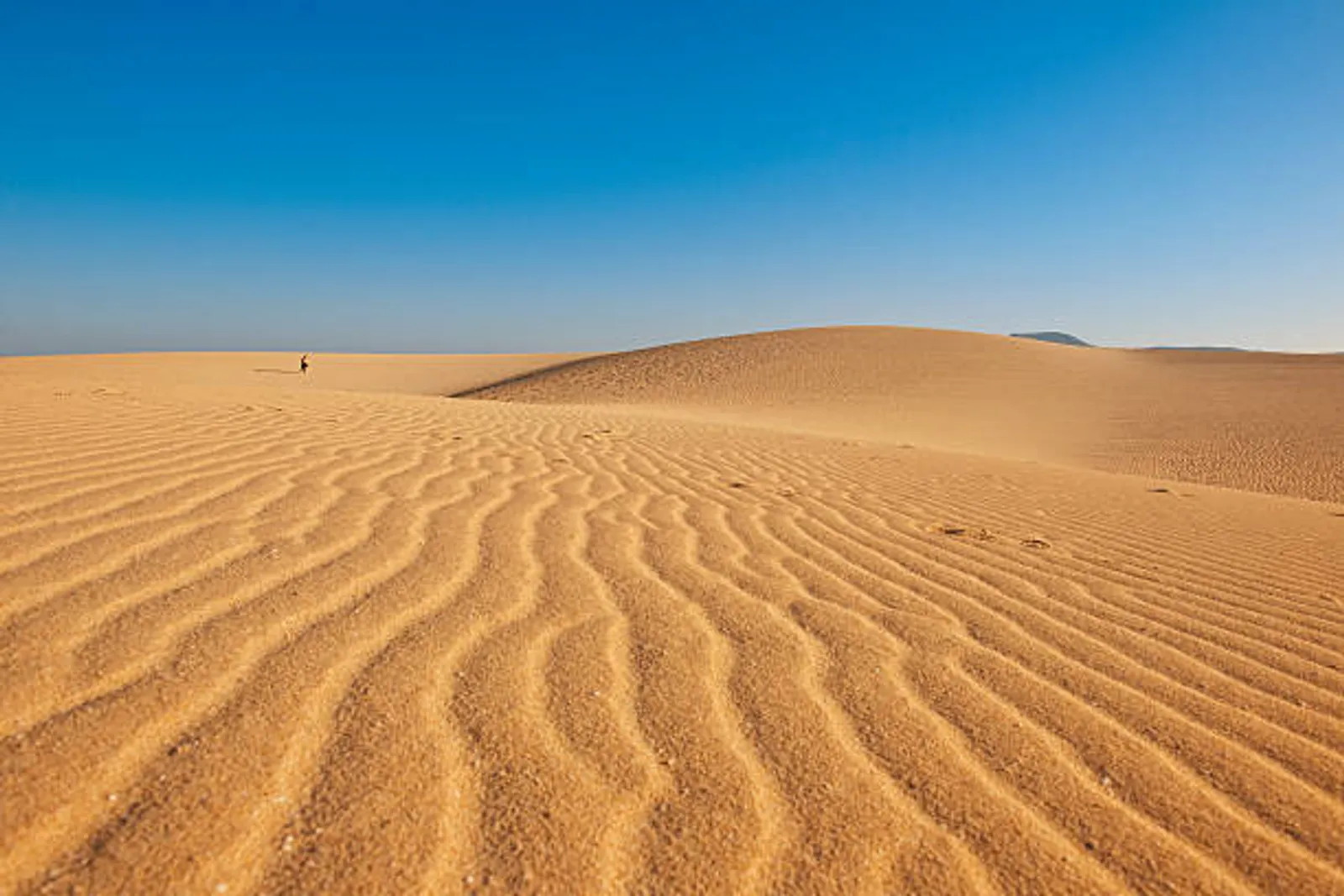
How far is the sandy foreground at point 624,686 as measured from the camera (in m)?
1.33

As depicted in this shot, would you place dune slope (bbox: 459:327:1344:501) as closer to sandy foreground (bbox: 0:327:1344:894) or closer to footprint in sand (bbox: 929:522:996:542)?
footprint in sand (bbox: 929:522:996:542)

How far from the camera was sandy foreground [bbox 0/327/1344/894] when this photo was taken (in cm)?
133

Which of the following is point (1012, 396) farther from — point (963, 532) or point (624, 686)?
point (624, 686)

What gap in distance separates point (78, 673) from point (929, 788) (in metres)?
2.06

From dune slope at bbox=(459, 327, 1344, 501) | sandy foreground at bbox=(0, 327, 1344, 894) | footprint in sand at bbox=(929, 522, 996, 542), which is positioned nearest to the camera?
sandy foreground at bbox=(0, 327, 1344, 894)

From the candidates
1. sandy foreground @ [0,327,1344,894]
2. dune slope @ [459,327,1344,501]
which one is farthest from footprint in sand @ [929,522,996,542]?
dune slope @ [459,327,1344,501]

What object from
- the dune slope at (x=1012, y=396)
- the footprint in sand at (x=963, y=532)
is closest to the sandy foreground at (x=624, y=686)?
the footprint in sand at (x=963, y=532)

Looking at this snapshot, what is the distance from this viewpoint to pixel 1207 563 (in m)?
3.79

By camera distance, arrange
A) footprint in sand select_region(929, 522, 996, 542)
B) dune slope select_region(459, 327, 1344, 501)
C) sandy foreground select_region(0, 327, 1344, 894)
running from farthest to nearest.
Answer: dune slope select_region(459, 327, 1344, 501) → footprint in sand select_region(929, 522, 996, 542) → sandy foreground select_region(0, 327, 1344, 894)

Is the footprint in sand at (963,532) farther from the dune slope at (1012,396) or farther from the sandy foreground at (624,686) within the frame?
the dune slope at (1012,396)

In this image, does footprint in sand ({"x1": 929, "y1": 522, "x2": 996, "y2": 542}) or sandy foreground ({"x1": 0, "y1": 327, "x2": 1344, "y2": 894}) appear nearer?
sandy foreground ({"x1": 0, "y1": 327, "x2": 1344, "y2": 894})

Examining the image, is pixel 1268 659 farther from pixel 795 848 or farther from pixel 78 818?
Answer: pixel 78 818

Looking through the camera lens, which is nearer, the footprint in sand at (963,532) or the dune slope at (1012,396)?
the footprint in sand at (963,532)

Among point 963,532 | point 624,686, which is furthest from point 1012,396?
point 624,686
